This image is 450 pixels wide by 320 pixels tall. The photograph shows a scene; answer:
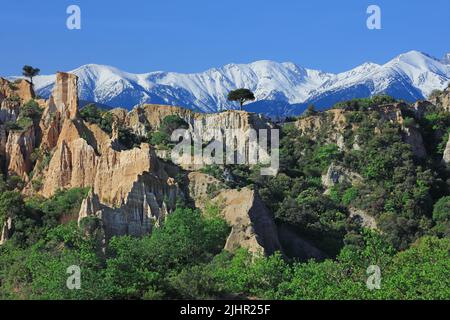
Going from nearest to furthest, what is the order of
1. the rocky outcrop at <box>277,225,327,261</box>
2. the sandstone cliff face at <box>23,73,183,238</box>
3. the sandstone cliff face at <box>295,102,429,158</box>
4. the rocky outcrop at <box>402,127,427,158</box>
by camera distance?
1. the sandstone cliff face at <box>23,73,183,238</box>
2. the rocky outcrop at <box>277,225,327,261</box>
3. the rocky outcrop at <box>402,127,427,158</box>
4. the sandstone cliff face at <box>295,102,429,158</box>

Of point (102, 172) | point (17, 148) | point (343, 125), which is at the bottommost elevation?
point (102, 172)

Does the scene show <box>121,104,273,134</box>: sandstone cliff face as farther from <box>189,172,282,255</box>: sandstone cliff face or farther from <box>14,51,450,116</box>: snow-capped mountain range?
<box>14,51,450,116</box>: snow-capped mountain range

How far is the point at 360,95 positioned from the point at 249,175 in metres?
108

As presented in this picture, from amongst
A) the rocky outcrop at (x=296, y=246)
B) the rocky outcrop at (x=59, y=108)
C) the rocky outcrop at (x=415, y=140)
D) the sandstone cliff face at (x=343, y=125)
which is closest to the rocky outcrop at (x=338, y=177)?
the sandstone cliff face at (x=343, y=125)

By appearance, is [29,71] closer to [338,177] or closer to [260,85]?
[338,177]

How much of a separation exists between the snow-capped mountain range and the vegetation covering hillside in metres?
88.4

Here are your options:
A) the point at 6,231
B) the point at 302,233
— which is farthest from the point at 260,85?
the point at 6,231

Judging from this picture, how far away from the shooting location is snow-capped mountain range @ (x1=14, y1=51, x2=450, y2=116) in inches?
6727

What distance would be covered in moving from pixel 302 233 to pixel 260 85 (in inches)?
5302

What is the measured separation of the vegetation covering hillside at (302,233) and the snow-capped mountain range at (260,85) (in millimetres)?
88409

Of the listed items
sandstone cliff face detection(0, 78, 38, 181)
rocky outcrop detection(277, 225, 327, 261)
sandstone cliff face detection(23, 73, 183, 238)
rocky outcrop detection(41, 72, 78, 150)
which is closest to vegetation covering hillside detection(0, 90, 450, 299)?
rocky outcrop detection(277, 225, 327, 261)

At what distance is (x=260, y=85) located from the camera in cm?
19275

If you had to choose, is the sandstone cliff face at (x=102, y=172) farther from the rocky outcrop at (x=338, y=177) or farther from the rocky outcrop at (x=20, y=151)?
the rocky outcrop at (x=338, y=177)

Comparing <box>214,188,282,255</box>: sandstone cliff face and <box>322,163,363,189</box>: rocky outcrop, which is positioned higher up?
<box>322,163,363,189</box>: rocky outcrop
